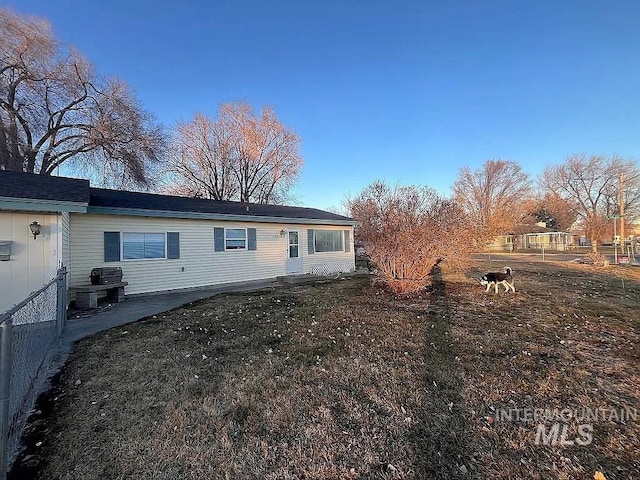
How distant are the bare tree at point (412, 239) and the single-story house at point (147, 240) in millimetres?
4616

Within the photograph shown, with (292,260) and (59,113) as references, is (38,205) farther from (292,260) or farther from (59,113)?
(59,113)

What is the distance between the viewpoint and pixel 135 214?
29.0 feet

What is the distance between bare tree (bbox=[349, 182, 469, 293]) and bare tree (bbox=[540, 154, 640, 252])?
27.8 metres

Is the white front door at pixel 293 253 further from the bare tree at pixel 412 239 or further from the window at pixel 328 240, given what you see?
the bare tree at pixel 412 239

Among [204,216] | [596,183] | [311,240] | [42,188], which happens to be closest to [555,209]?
[596,183]

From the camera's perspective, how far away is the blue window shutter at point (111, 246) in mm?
8516

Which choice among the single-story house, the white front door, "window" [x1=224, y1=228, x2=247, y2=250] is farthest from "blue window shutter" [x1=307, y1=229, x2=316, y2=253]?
"window" [x1=224, y1=228, x2=247, y2=250]

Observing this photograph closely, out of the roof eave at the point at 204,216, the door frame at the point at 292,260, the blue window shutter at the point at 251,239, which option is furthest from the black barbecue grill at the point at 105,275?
the door frame at the point at 292,260

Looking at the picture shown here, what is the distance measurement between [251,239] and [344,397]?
30.3 ft

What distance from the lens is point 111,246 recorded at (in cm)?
861

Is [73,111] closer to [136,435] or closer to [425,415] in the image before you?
[136,435]

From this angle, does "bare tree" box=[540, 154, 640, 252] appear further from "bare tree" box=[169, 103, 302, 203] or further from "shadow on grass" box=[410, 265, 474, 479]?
"shadow on grass" box=[410, 265, 474, 479]

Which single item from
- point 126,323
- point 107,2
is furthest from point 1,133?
point 126,323

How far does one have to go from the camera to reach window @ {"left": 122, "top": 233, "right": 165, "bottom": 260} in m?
8.92
